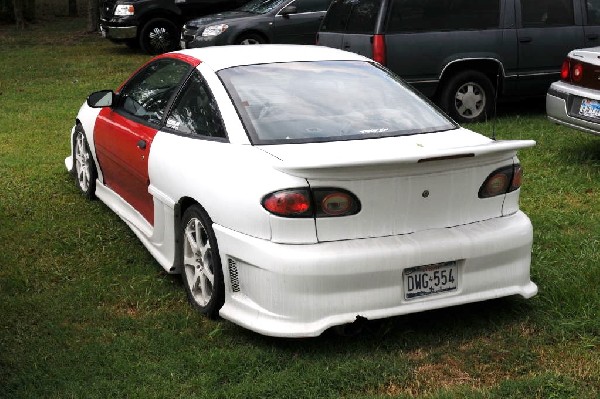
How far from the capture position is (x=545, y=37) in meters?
11.2

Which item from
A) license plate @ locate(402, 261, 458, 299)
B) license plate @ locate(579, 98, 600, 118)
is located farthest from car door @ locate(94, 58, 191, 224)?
license plate @ locate(579, 98, 600, 118)

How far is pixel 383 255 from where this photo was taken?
4496 mm

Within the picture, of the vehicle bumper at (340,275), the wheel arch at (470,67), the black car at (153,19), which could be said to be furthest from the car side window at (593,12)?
the black car at (153,19)

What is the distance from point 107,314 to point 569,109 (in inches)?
192

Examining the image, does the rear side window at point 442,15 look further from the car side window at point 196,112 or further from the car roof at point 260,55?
the car side window at point 196,112

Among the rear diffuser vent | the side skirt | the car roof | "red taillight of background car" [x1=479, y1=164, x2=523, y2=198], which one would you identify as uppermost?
the car roof

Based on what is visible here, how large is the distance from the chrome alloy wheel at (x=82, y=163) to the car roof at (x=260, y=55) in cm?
186

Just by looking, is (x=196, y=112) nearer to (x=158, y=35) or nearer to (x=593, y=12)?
(x=593, y=12)

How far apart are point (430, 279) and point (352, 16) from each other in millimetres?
7150

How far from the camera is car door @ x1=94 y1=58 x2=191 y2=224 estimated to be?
19.4ft

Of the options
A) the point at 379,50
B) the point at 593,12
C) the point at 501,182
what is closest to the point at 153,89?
the point at 501,182

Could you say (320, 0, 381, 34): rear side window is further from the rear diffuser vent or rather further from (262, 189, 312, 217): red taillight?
(262, 189, 312, 217): red taillight

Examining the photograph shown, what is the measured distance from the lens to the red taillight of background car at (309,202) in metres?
4.45

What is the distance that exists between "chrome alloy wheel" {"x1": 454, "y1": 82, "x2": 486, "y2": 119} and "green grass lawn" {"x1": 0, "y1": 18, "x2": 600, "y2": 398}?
3701 millimetres
